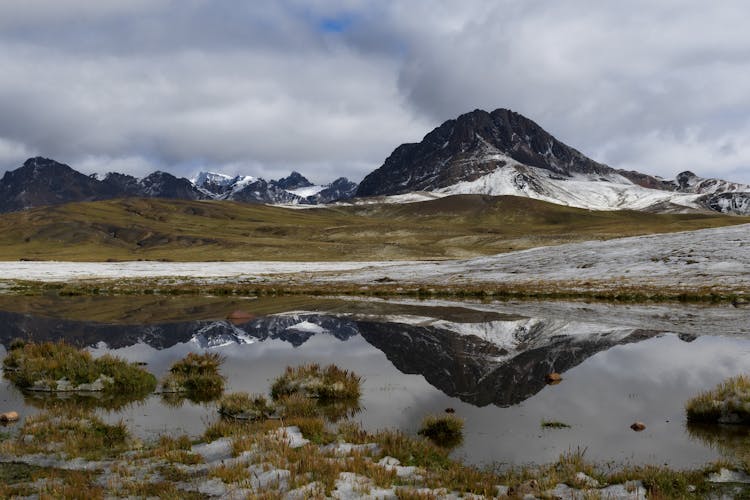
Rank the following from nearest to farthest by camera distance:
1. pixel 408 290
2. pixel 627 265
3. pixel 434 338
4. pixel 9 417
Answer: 1. pixel 9 417
2. pixel 434 338
3. pixel 408 290
4. pixel 627 265

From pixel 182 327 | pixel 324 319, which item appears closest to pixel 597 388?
pixel 324 319

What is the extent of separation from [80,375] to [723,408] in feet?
72.2

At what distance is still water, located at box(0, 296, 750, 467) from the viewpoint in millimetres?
14961

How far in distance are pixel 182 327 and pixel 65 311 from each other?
17.5m

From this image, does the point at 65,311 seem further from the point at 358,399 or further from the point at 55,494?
the point at 55,494

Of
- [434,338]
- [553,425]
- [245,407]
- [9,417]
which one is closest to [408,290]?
[434,338]

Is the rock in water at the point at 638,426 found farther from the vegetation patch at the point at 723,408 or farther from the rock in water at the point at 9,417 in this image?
the rock in water at the point at 9,417

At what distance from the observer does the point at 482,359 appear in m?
25.1

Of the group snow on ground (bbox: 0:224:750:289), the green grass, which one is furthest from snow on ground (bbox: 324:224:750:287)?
the green grass

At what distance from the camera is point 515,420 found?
16.2 m

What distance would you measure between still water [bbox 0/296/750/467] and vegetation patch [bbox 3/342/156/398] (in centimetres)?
104

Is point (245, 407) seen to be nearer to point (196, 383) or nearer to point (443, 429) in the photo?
point (196, 383)

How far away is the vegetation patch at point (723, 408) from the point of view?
15.6 metres

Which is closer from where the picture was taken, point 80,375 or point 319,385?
point 319,385
